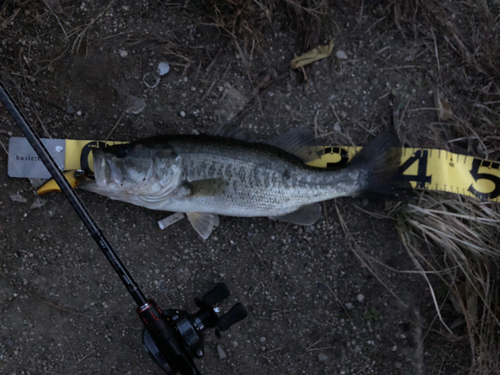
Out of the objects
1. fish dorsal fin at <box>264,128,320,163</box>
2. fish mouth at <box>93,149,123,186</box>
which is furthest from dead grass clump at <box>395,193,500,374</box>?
fish mouth at <box>93,149,123,186</box>

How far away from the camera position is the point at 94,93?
3111mm

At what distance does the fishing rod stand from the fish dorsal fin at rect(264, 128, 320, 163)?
1349mm

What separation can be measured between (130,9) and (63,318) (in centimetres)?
297

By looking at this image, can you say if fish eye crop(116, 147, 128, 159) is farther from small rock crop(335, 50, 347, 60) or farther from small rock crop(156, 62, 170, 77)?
small rock crop(335, 50, 347, 60)

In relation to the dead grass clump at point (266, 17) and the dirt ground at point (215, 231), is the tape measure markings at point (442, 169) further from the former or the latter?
the dead grass clump at point (266, 17)

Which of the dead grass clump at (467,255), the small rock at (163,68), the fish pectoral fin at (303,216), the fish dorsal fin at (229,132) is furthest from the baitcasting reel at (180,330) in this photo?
the small rock at (163,68)

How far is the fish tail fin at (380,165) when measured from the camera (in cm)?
299

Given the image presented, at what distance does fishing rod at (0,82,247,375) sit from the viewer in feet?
7.46

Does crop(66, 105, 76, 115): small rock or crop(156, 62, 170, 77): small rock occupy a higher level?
crop(156, 62, 170, 77): small rock

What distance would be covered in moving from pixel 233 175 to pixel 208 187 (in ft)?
0.75

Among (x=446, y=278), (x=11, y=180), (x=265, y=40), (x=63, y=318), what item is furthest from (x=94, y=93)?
(x=446, y=278)

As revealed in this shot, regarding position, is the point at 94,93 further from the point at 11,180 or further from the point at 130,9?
the point at 11,180

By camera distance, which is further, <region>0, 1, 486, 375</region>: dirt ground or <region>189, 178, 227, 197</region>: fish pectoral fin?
<region>0, 1, 486, 375</region>: dirt ground

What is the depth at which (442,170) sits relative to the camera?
3.17 meters
